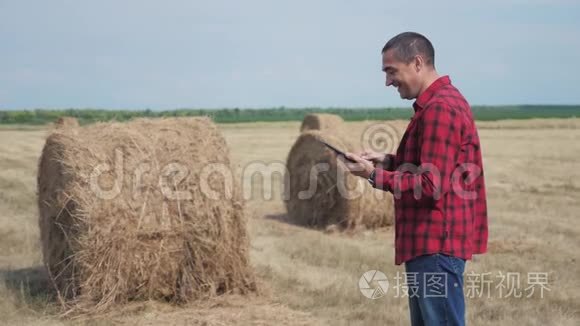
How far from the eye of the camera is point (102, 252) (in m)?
6.58

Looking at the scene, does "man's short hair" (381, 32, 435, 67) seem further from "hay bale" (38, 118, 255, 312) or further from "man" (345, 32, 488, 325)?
"hay bale" (38, 118, 255, 312)

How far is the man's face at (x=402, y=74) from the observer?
3.41 metres

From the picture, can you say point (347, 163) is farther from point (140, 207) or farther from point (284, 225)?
point (284, 225)

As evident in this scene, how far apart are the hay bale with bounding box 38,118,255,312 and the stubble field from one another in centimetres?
23

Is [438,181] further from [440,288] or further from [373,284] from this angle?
[373,284]

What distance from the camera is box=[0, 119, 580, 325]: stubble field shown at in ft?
21.2

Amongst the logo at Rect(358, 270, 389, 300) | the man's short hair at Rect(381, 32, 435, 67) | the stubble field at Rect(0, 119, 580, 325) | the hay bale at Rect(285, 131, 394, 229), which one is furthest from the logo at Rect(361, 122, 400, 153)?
the man's short hair at Rect(381, 32, 435, 67)

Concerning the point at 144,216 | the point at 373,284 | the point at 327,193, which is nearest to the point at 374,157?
the point at 144,216

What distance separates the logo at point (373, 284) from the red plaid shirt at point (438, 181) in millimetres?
3806

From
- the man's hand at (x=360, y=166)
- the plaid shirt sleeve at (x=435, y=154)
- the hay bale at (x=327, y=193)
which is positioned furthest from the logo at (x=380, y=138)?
the plaid shirt sleeve at (x=435, y=154)

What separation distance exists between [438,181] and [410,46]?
0.67 meters

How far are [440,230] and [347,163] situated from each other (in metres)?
0.58

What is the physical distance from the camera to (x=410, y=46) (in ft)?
11.1

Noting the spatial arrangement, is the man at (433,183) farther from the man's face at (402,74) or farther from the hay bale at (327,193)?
the hay bale at (327,193)
